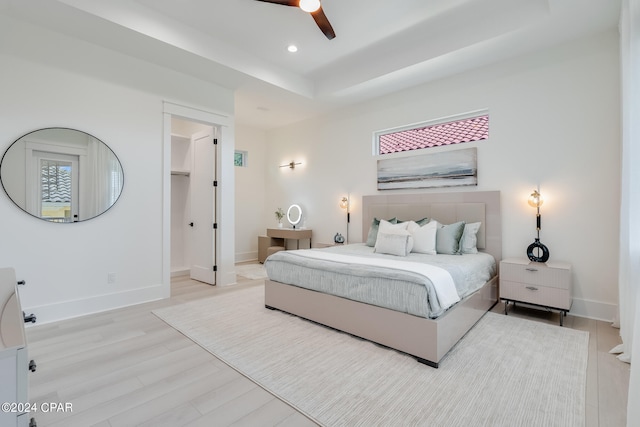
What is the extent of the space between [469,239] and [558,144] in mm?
1420

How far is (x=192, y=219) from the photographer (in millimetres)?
5160

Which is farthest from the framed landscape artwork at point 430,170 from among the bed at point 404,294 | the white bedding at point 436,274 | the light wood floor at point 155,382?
the light wood floor at point 155,382

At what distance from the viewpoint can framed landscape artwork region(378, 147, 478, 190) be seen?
4.01 metres

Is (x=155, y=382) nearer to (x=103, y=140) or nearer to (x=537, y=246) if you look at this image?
(x=103, y=140)

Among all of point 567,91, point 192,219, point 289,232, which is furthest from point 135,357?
point 567,91

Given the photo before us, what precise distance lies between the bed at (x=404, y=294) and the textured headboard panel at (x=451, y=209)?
0.04 ft

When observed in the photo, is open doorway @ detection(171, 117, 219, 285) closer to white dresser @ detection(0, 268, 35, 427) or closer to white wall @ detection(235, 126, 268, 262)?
white wall @ detection(235, 126, 268, 262)

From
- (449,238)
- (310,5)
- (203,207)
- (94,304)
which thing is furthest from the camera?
(203,207)

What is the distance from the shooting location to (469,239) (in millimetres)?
3736

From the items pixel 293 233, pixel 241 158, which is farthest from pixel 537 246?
pixel 241 158

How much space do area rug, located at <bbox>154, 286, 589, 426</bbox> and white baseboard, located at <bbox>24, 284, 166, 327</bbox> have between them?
86 centimetres

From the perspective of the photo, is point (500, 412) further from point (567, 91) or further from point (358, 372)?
point (567, 91)

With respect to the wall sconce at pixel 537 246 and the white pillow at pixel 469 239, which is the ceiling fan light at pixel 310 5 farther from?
the wall sconce at pixel 537 246

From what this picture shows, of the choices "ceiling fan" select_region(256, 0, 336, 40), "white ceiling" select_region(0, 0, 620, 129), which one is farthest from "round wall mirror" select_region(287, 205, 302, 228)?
"ceiling fan" select_region(256, 0, 336, 40)
